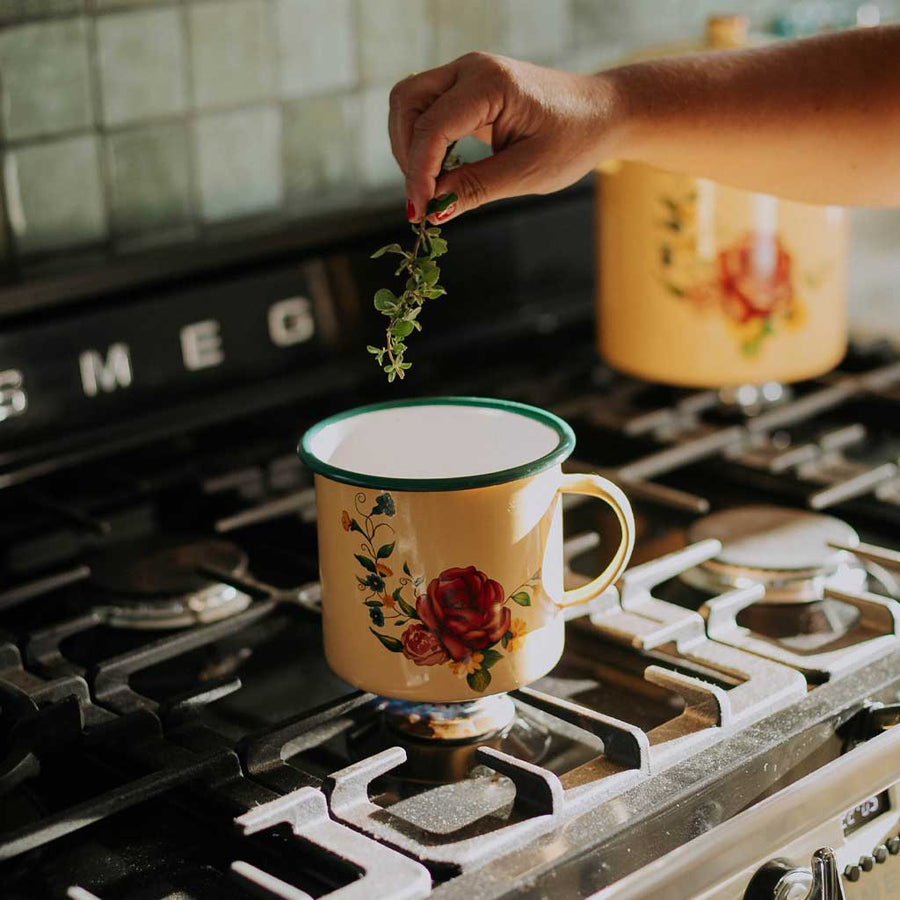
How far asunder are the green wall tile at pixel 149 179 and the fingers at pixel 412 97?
1.13 ft

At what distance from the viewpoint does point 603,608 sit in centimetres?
80

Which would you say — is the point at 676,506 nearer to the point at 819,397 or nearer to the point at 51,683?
the point at 819,397

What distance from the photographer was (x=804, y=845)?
2.20ft

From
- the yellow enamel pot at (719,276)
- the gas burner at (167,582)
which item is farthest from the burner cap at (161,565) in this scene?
the yellow enamel pot at (719,276)

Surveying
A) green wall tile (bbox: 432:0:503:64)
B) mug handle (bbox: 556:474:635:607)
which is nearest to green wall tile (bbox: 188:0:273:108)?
green wall tile (bbox: 432:0:503:64)

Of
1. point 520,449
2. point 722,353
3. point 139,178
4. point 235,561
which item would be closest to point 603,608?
point 520,449

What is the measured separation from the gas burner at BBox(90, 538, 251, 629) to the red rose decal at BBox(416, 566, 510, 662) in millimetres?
188

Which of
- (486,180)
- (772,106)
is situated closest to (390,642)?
(486,180)

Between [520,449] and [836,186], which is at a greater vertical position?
[836,186]

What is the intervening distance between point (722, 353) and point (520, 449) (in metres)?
0.36

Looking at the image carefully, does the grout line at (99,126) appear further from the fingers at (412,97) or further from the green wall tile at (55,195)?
the fingers at (412,97)

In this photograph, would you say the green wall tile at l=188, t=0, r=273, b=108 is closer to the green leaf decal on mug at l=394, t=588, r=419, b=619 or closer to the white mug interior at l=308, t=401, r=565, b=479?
the white mug interior at l=308, t=401, r=565, b=479

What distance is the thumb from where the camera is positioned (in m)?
0.74

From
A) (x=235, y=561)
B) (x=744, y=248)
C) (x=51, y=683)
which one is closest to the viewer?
(x=51, y=683)
